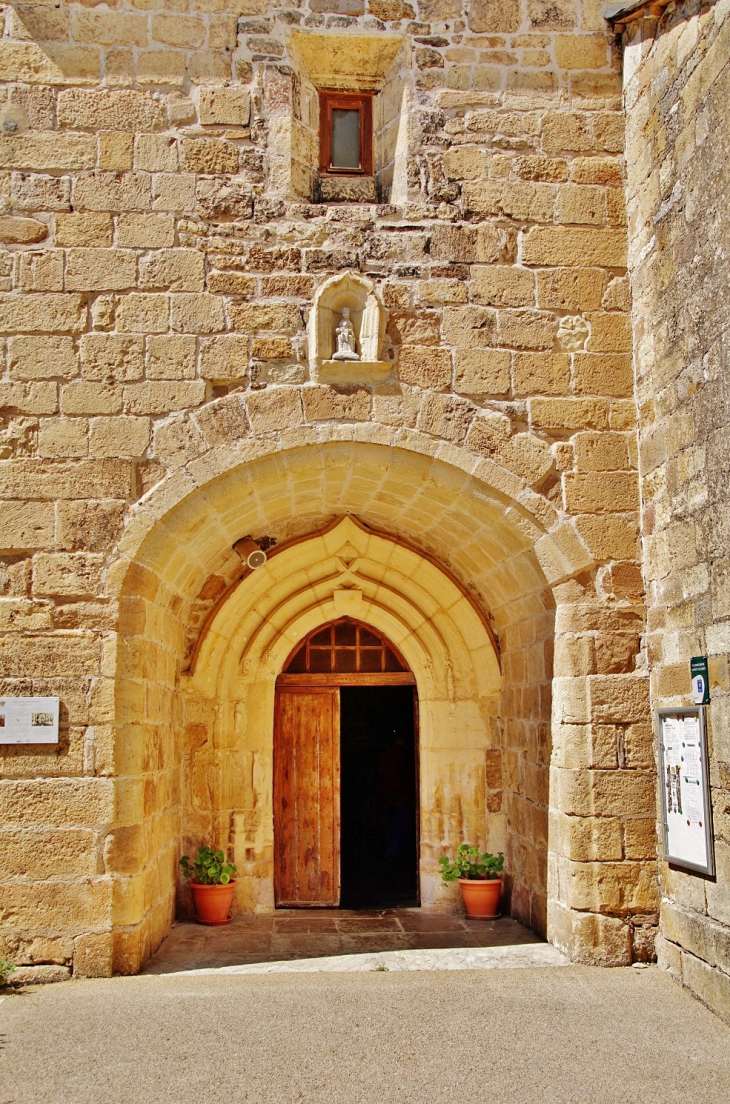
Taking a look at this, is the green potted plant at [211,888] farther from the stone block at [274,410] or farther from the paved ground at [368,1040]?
the stone block at [274,410]

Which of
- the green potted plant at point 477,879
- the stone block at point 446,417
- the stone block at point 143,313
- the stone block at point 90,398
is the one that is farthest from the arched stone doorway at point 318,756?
the stone block at point 143,313

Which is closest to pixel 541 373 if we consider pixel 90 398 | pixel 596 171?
pixel 596 171

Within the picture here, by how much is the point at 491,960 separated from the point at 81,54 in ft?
16.3

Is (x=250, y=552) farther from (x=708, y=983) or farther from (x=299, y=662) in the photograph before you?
(x=708, y=983)

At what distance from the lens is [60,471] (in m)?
4.66

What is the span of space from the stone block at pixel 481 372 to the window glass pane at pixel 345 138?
4.48 feet

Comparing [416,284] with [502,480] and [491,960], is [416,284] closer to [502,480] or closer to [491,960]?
[502,480]

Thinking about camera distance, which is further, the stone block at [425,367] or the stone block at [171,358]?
the stone block at [425,367]

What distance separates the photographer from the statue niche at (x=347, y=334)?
15.8 ft

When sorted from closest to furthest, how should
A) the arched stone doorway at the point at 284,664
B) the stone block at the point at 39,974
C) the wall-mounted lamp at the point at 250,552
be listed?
the stone block at the point at 39,974 < the wall-mounted lamp at the point at 250,552 < the arched stone doorway at the point at 284,664

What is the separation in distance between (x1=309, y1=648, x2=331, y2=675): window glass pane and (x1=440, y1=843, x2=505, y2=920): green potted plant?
1.51 metres

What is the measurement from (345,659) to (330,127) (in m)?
3.34

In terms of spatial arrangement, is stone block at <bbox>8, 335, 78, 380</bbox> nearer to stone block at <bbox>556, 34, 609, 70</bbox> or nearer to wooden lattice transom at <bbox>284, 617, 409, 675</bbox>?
wooden lattice transom at <bbox>284, 617, 409, 675</bbox>

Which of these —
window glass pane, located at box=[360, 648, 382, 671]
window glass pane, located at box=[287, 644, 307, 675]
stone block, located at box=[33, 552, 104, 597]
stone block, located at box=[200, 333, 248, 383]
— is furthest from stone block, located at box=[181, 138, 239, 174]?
window glass pane, located at box=[360, 648, 382, 671]
